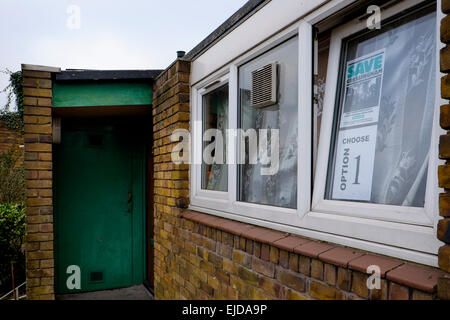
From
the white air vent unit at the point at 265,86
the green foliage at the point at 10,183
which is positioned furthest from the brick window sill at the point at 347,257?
the green foliage at the point at 10,183

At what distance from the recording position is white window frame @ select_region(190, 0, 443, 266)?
114 cm

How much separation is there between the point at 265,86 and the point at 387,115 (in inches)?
32.5

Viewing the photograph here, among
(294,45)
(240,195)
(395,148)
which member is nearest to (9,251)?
(240,195)

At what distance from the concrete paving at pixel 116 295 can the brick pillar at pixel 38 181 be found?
47.3 inches

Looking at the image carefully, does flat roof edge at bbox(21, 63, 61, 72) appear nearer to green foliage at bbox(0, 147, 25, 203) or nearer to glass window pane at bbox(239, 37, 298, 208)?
glass window pane at bbox(239, 37, 298, 208)

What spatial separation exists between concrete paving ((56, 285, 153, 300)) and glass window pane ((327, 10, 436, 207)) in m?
3.71

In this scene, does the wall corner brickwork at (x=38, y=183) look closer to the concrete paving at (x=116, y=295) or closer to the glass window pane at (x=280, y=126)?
the concrete paving at (x=116, y=295)

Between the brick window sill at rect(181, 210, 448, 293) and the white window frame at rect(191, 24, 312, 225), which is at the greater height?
the white window frame at rect(191, 24, 312, 225)

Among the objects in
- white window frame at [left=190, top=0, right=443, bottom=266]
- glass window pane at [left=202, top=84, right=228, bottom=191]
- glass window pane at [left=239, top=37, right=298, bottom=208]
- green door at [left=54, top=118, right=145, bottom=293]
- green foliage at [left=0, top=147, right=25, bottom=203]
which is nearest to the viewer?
white window frame at [left=190, top=0, right=443, bottom=266]

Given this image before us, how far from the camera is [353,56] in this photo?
1613mm

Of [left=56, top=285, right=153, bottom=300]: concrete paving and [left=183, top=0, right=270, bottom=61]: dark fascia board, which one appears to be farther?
[left=56, top=285, right=153, bottom=300]: concrete paving

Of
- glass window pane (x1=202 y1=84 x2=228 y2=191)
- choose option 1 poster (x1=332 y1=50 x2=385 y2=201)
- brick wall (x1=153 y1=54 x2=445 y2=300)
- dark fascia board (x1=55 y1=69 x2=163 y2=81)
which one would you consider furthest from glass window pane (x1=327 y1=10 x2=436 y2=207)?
dark fascia board (x1=55 y1=69 x2=163 y2=81)

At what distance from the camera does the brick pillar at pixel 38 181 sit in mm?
3354

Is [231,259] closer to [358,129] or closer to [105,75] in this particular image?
[358,129]
